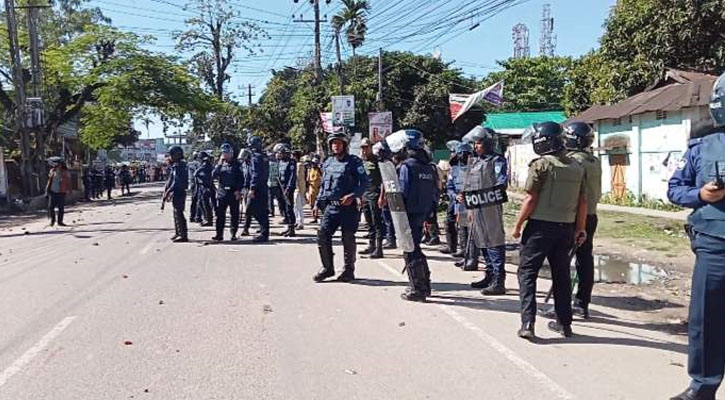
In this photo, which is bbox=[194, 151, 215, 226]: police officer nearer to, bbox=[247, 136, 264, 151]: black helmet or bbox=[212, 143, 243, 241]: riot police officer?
bbox=[212, 143, 243, 241]: riot police officer

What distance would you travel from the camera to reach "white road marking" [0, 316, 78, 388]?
5.36 m

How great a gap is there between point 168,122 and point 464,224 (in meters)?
33.2

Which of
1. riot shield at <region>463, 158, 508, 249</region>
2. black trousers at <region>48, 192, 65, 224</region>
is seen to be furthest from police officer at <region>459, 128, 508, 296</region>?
black trousers at <region>48, 192, 65, 224</region>

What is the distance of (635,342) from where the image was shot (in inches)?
241

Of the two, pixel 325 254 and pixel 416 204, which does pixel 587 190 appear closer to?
pixel 416 204

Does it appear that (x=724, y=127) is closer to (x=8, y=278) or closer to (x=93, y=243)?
(x=8, y=278)

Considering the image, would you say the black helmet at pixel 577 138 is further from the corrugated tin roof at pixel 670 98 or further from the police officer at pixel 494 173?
the corrugated tin roof at pixel 670 98

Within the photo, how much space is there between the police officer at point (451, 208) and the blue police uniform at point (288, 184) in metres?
3.61

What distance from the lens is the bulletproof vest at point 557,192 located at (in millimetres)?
5996

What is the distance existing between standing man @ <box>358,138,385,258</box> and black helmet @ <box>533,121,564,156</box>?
17.7ft

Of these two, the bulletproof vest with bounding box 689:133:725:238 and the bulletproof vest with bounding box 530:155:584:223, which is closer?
the bulletproof vest with bounding box 689:133:725:238

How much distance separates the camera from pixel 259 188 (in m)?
13.4

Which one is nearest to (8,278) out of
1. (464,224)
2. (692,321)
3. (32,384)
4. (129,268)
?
(129,268)

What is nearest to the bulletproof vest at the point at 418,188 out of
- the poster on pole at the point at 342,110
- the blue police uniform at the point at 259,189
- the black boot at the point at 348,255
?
the black boot at the point at 348,255
